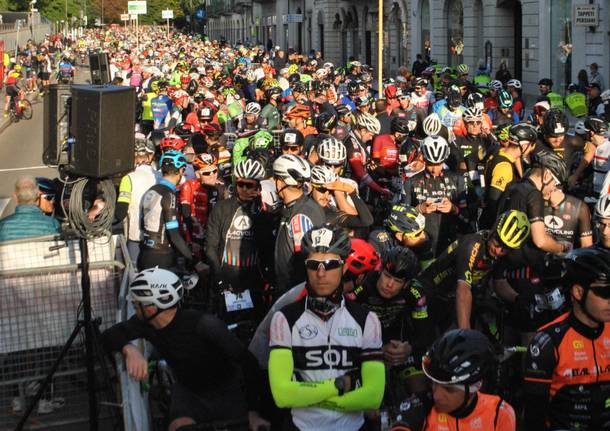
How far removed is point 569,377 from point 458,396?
885mm

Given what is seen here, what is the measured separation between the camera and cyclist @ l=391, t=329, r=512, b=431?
4457 millimetres

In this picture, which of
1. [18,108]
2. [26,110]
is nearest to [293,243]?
[18,108]

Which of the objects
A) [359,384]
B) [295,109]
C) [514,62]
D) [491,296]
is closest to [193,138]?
[295,109]

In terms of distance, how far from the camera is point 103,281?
26.0ft

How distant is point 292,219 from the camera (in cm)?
736

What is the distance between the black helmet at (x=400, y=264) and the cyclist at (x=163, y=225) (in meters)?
3.08

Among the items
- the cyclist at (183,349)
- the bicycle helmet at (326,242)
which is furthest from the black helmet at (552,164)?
the cyclist at (183,349)

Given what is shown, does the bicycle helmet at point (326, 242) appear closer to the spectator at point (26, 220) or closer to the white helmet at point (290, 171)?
the white helmet at point (290, 171)

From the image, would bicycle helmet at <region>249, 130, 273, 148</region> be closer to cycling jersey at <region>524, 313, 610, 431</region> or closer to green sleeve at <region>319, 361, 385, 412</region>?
green sleeve at <region>319, 361, 385, 412</region>

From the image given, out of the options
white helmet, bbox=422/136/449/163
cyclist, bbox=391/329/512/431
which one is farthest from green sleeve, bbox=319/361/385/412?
white helmet, bbox=422/136/449/163

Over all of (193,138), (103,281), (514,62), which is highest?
(514,62)

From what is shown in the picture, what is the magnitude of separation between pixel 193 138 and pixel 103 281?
550 cm

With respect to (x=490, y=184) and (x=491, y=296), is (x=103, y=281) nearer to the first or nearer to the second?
(x=491, y=296)

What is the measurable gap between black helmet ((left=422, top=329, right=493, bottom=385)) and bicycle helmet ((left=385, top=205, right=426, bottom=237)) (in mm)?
2886
